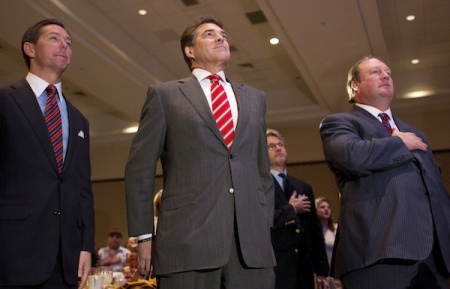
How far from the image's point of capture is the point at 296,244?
3027 mm

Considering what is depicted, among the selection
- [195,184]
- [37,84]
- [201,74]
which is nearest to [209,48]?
[201,74]

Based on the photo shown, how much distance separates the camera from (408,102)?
9.56 m

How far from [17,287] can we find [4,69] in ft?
27.4

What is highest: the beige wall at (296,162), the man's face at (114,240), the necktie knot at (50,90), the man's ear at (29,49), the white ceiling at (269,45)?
the white ceiling at (269,45)

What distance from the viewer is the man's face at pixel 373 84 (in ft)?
7.58

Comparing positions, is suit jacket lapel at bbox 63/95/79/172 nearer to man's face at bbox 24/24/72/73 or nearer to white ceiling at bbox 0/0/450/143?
man's face at bbox 24/24/72/73

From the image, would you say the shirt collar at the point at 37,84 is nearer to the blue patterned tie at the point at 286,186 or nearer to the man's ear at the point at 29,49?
the man's ear at the point at 29,49

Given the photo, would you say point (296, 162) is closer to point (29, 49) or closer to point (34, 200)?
point (29, 49)

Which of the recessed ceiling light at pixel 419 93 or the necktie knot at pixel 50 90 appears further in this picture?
the recessed ceiling light at pixel 419 93

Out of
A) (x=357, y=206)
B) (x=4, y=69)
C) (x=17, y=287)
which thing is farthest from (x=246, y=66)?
(x=17, y=287)

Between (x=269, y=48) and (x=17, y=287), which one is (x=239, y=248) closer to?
(x=17, y=287)

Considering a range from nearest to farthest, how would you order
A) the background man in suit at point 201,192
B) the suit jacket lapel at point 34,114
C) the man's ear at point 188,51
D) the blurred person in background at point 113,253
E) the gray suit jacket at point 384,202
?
1. the background man in suit at point 201,192
2. the suit jacket lapel at point 34,114
3. the gray suit jacket at point 384,202
4. the man's ear at point 188,51
5. the blurred person in background at point 113,253

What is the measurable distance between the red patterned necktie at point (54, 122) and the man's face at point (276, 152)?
70.1 inches

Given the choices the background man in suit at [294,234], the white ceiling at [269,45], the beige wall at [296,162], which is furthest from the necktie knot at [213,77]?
the beige wall at [296,162]
